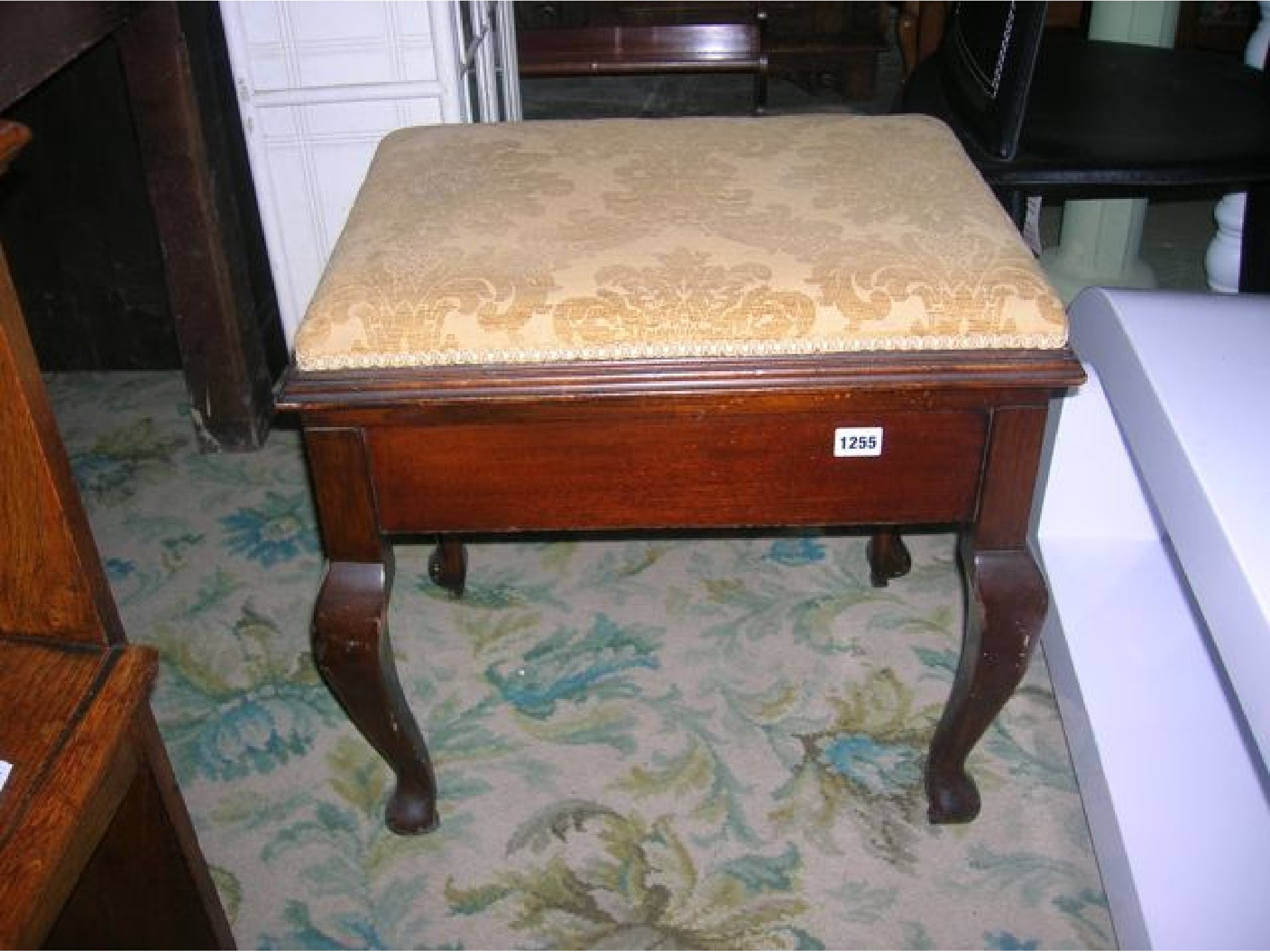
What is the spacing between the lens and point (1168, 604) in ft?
4.62

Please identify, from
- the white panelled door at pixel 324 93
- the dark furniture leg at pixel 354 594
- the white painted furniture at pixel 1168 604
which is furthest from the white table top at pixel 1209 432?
the white panelled door at pixel 324 93

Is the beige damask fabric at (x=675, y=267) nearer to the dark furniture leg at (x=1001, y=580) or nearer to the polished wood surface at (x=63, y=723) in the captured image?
the dark furniture leg at (x=1001, y=580)

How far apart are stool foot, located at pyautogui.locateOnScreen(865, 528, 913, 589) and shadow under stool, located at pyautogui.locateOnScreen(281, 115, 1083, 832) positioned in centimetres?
43

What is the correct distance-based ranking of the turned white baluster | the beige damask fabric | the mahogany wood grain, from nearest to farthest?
the beige damask fabric < the turned white baluster < the mahogany wood grain

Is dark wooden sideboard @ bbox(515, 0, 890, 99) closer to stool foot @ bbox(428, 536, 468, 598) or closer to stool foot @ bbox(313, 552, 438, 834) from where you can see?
stool foot @ bbox(428, 536, 468, 598)

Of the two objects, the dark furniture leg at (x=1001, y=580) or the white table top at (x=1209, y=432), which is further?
the dark furniture leg at (x=1001, y=580)

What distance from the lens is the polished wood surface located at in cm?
76

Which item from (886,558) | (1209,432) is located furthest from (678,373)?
(886,558)

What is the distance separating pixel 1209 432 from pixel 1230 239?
3.65 ft

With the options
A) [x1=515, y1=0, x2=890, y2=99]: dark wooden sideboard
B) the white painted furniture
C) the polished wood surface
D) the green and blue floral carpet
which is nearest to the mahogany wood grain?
[x1=515, y1=0, x2=890, y2=99]: dark wooden sideboard

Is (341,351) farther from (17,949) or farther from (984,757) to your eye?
(984,757)

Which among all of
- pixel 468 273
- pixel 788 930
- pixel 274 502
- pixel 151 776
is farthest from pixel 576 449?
pixel 274 502

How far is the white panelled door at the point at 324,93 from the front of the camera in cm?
169

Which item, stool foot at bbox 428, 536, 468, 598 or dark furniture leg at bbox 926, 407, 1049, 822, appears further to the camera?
stool foot at bbox 428, 536, 468, 598
